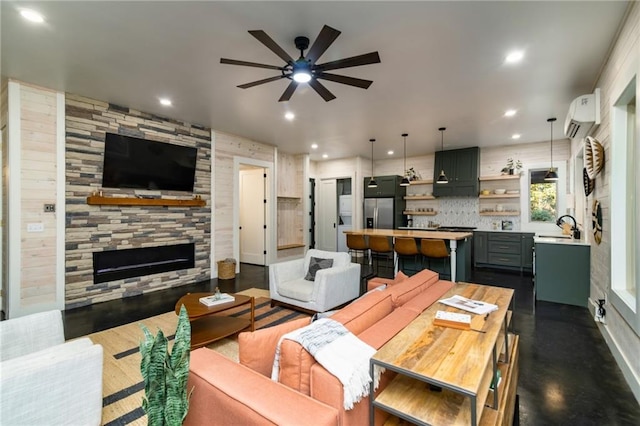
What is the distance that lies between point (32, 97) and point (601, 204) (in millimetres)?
6900

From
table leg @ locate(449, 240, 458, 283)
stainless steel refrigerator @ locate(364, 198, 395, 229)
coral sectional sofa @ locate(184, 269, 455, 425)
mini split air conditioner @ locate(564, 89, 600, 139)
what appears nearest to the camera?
coral sectional sofa @ locate(184, 269, 455, 425)

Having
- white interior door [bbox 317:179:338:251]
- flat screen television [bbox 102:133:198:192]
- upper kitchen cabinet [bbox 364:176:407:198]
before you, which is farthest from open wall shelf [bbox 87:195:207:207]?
upper kitchen cabinet [bbox 364:176:407:198]

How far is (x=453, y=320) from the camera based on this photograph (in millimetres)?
1634

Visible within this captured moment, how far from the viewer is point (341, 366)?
1.13 meters

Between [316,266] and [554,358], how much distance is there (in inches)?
103

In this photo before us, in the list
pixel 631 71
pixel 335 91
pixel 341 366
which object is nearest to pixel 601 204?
pixel 631 71

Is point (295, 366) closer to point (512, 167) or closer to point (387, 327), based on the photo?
point (387, 327)

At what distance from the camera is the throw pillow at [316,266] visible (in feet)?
12.8

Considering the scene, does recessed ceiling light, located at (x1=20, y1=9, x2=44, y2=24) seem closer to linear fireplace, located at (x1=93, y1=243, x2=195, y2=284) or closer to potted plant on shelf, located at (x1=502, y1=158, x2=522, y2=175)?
linear fireplace, located at (x1=93, y1=243, x2=195, y2=284)

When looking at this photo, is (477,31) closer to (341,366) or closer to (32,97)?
(341,366)

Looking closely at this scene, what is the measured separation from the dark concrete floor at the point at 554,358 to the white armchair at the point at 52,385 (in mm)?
2032

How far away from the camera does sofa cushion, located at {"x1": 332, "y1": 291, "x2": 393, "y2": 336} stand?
4.86ft

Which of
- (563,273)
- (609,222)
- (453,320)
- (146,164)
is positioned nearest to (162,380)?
(453,320)

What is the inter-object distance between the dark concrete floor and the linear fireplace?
1.29 ft
